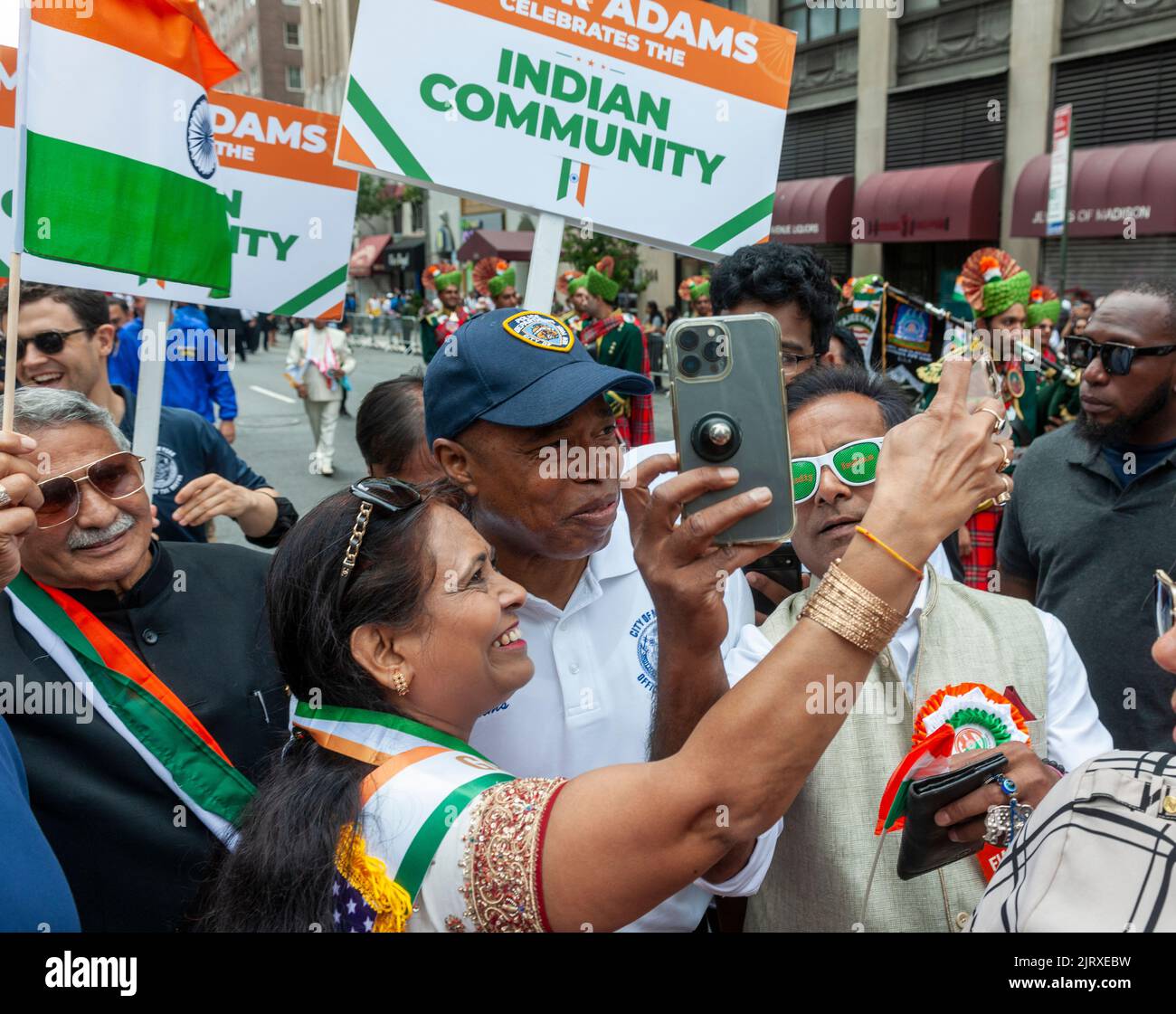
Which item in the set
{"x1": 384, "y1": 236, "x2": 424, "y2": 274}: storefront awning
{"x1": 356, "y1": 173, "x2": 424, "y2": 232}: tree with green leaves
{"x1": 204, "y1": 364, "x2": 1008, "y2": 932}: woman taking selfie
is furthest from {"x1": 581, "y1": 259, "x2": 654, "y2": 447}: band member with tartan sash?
{"x1": 384, "y1": 236, "x2": 424, "y2": 274}: storefront awning

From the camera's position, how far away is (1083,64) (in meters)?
15.3

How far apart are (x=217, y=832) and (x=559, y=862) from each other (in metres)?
1.04

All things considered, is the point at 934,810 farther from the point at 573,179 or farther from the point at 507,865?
the point at 573,179

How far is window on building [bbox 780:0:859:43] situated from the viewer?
19.7 meters

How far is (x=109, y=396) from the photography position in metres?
3.80

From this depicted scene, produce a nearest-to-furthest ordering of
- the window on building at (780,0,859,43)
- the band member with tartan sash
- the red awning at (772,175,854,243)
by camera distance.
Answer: the band member with tartan sash, the window on building at (780,0,859,43), the red awning at (772,175,854,243)

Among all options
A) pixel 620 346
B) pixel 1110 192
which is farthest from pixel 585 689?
pixel 1110 192

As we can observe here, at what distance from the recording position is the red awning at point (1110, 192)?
558 inches

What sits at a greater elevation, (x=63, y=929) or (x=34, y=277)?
(x=34, y=277)

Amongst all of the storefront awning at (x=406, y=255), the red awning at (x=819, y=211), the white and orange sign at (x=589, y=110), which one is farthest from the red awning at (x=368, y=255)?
the white and orange sign at (x=589, y=110)

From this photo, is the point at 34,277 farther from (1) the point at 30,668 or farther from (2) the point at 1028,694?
(2) the point at 1028,694

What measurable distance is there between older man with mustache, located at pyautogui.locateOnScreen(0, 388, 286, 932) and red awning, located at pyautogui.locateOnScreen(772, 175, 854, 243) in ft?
63.7

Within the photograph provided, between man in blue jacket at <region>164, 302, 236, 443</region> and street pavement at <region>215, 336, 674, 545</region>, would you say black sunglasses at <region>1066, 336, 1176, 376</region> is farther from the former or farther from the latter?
man in blue jacket at <region>164, 302, 236, 443</region>
